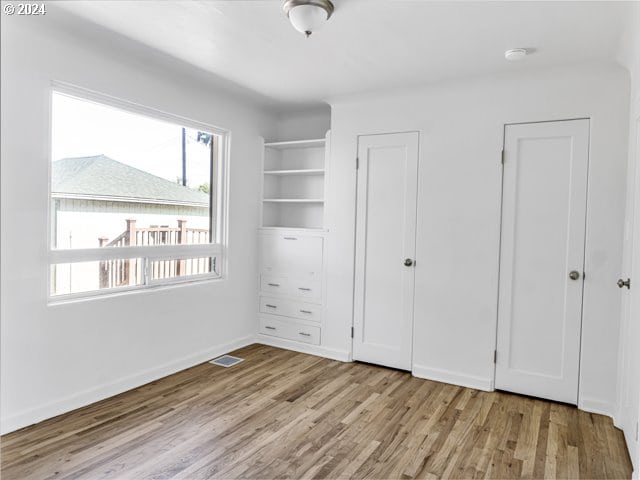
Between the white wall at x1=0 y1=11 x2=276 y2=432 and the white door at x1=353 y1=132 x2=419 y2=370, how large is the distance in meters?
1.46

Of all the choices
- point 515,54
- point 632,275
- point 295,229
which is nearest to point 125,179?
point 295,229

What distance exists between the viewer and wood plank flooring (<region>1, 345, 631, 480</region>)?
7.41ft

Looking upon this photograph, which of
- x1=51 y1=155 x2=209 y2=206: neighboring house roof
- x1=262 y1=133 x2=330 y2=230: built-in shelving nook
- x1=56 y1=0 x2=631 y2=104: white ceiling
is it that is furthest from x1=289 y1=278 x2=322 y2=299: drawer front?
x1=56 y1=0 x2=631 y2=104: white ceiling

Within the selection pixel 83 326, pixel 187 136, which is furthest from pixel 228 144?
pixel 83 326

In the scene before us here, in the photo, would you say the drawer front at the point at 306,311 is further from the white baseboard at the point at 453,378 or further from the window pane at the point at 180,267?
the white baseboard at the point at 453,378

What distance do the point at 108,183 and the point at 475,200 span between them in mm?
2929

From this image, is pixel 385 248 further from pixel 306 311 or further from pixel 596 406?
pixel 596 406

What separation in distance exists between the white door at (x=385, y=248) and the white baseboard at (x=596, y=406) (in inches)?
52.6

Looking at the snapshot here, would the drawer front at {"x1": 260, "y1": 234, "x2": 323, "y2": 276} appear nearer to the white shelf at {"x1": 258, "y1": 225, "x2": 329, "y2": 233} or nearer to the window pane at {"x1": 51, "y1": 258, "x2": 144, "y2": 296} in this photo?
the white shelf at {"x1": 258, "y1": 225, "x2": 329, "y2": 233}

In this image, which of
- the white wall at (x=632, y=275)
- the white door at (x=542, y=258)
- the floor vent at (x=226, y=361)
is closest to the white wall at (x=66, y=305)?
the floor vent at (x=226, y=361)

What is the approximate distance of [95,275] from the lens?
307 centimetres

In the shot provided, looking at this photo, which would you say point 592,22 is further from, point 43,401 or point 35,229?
point 43,401

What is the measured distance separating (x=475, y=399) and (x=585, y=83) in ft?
8.31
